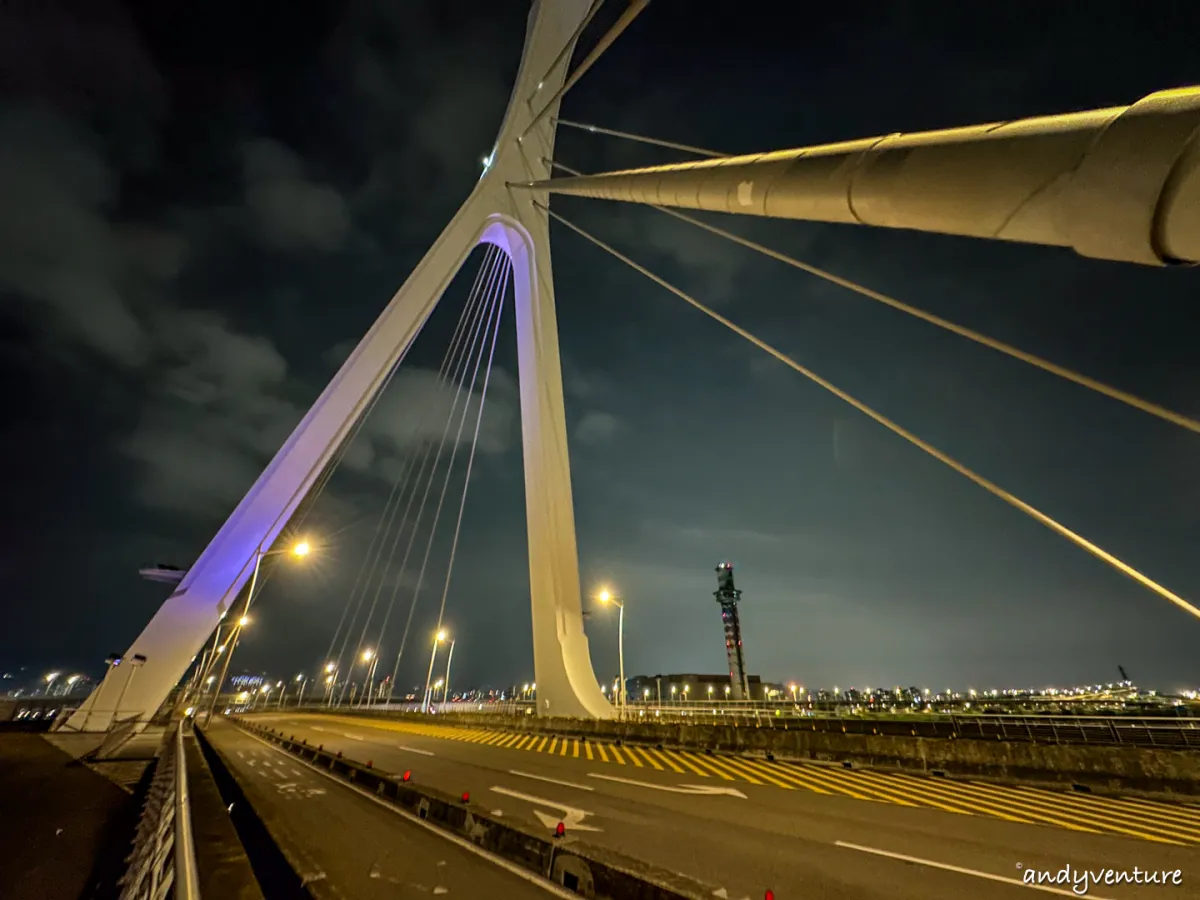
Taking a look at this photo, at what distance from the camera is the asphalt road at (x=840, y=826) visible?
5.13 m

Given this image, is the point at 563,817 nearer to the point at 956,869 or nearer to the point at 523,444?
the point at 956,869

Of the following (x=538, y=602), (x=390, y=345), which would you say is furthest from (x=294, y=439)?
(x=538, y=602)

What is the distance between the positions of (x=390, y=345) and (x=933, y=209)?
2140 centimetres

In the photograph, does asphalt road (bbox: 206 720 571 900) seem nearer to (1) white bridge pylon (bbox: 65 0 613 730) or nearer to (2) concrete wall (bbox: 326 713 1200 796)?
(2) concrete wall (bbox: 326 713 1200 796)

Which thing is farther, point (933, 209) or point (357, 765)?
point (357, 765)

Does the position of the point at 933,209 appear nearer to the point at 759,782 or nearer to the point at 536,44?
the point at 759,782

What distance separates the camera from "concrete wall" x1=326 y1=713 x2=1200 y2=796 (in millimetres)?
8492

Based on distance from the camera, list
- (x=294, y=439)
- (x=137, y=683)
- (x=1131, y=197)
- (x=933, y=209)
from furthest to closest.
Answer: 1. (x=294, y=439)
2. (x=137, y=683)
3. (x=933, y=209)
4. (x=1131, y=197)

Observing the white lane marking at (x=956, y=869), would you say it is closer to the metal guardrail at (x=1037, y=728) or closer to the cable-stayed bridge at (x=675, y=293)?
the cable-stayed bridge at (x=675, y=293)

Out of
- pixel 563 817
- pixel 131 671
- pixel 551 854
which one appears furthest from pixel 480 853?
pixel 131 671

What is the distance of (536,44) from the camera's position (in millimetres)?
23969

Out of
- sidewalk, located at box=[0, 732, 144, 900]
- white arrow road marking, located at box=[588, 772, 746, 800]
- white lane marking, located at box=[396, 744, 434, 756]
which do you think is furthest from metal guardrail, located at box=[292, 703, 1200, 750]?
sidewalk, located at box=[0, 732, 144, 900]

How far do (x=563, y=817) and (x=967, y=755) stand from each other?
874 centimetres

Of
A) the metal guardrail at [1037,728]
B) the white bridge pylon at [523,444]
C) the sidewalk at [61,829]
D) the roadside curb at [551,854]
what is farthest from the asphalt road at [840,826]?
the white bridge pylon at [523,444]
